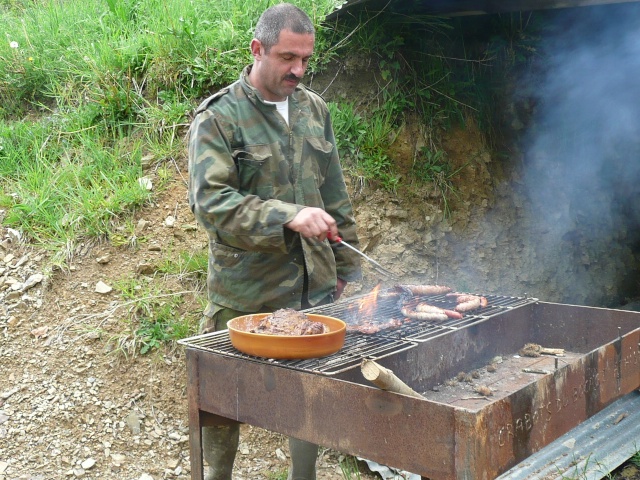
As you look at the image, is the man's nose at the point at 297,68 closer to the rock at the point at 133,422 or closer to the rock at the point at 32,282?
the rock at the point at 133,422

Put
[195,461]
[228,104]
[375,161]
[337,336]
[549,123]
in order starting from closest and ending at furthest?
[337,336] < [195,461] < [228,104] < [375,161] < [549,123]

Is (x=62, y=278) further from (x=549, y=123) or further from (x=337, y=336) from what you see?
(x=549, y=123)

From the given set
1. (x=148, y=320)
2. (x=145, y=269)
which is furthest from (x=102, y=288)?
(x=148, y=320)

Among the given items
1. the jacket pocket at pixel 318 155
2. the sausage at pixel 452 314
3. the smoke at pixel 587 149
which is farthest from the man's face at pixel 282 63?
the smoke at pixel 587 149

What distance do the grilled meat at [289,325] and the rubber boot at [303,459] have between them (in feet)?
3.75

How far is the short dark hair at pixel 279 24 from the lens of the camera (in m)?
3.65

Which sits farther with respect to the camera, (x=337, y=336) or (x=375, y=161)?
(x=375, y=161)

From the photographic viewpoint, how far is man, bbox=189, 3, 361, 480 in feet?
11.4

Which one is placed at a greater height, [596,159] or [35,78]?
[35,78]

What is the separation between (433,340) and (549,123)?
171 inches

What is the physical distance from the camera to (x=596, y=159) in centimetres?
752

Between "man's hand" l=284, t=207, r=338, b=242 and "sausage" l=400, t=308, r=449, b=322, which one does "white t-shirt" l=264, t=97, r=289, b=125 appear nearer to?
"man's hand" l=284, t=207, r=338, b=242

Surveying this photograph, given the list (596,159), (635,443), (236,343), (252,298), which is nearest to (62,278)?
(252,298)

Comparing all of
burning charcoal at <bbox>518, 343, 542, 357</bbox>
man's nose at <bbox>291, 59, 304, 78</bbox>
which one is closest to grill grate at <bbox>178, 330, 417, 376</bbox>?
burning charcoal at <bbox>518, 343, 542, 357</bbox>
